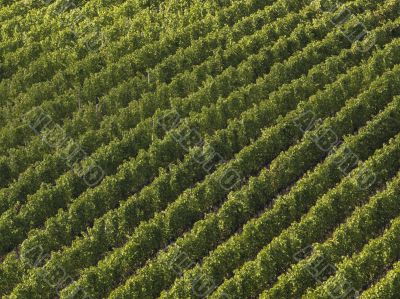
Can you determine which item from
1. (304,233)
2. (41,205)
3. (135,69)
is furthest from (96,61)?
(304,233)

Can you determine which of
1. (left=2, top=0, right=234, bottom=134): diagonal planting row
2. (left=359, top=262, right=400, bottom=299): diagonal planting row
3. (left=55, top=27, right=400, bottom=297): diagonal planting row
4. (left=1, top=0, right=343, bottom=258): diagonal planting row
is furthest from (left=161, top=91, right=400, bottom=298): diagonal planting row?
(left=2, top=0, right=234, bottom=134): diagonal planting row

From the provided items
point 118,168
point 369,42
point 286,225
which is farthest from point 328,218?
point 369,42

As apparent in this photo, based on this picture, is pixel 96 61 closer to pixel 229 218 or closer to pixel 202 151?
pixel 202 151

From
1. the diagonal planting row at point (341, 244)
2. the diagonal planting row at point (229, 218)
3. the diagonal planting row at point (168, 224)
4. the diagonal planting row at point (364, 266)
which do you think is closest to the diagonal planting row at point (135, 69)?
the diagonal planting row at point (168, 224)

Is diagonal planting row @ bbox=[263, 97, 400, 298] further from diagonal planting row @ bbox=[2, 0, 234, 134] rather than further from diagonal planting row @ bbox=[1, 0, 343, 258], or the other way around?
diagonal planting row @ bbox=[2, 0, 234, 134]

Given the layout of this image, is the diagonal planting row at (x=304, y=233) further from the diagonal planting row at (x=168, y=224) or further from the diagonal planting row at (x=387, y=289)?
the diagonal planting row at (x=168, y=224)

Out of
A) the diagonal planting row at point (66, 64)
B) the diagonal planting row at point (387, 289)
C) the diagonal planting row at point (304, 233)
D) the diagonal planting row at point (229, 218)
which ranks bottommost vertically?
the diagonal planting row at point (387, 289)
